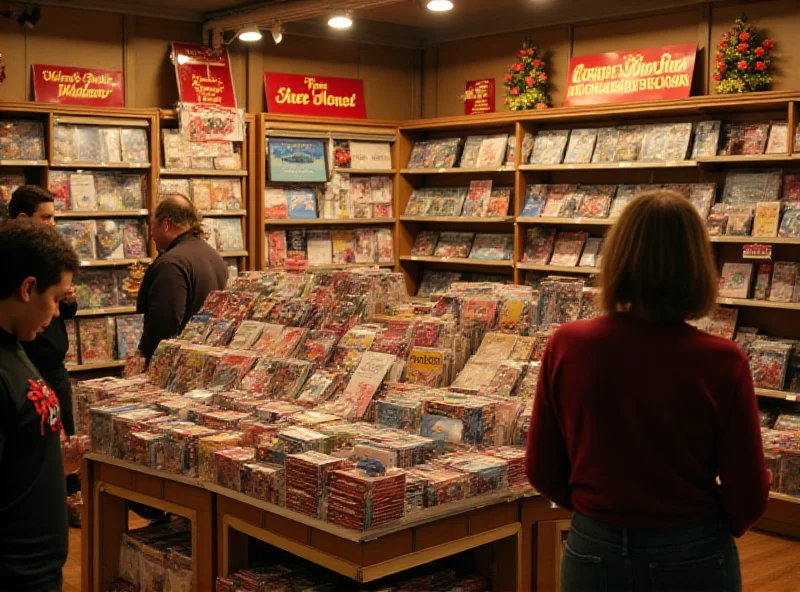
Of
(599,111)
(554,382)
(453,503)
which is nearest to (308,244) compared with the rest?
(599,111)

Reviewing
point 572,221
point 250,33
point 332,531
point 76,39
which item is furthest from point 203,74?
point 332,531

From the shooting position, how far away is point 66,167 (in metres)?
6.82

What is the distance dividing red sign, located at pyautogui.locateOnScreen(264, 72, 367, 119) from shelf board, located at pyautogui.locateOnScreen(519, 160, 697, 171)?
185 cm

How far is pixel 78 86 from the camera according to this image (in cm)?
709

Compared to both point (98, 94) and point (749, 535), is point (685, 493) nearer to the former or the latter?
point (749, 535)

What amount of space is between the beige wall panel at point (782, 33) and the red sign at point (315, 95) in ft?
11.1

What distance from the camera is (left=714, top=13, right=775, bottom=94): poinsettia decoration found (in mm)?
6121

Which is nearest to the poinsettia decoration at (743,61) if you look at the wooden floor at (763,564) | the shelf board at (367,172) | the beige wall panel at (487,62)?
the beige wall panel at (487,62)

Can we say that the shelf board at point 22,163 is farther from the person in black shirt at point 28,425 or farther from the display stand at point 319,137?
the person in black shirt at point 28,425

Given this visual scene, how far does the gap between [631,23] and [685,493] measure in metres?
5.89

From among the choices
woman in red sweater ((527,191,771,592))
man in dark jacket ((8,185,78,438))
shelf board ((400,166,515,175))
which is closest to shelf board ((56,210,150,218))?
man in dark jacket ((8,185,78,438))

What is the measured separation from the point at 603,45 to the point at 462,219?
1728mm

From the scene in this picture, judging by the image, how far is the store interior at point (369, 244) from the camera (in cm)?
323

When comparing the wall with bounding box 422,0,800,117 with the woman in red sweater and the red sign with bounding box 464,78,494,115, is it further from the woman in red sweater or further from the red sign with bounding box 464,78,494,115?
the woman in red sweater
